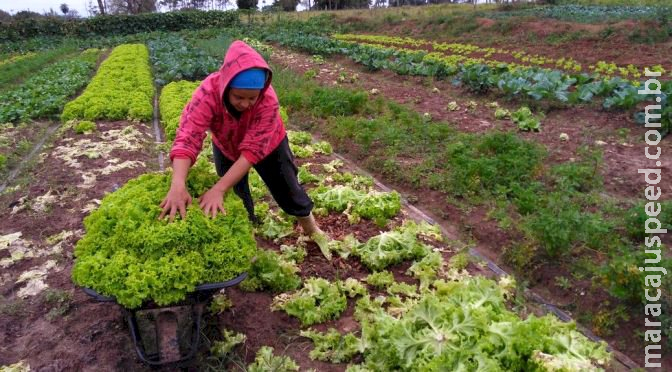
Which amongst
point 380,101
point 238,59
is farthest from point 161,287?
point 380,101

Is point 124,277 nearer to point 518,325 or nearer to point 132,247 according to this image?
point 132,247

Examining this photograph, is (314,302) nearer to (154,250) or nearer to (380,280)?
(380,280)

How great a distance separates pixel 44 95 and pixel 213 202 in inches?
481

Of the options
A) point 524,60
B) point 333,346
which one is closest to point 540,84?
point 524,60

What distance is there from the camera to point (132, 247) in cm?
318

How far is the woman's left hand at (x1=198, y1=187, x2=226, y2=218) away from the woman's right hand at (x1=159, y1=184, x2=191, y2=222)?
14cm

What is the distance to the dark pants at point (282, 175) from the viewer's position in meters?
4.05

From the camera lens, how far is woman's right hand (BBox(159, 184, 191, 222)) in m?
3.30

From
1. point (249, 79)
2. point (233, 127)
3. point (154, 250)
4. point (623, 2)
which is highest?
point (623, 2)

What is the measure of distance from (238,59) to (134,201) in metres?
1.32

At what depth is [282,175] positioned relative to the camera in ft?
13.6

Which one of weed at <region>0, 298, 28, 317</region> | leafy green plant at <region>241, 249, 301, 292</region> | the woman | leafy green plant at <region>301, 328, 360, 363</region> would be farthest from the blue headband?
weed at <region>0, 298, 28, 317</region>

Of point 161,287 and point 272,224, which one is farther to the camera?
point 272,224

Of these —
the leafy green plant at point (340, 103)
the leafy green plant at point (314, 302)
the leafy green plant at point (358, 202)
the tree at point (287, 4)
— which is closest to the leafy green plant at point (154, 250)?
the leafy green plant at point (314, 302)
